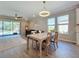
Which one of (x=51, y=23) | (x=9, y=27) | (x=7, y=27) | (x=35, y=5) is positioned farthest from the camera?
(x=9, y=27)

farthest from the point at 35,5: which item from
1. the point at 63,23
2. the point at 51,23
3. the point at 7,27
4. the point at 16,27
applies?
the point at 16,27

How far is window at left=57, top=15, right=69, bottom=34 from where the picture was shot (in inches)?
293

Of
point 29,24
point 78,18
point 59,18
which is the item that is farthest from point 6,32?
point 78,18

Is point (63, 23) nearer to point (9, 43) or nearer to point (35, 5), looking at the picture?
point (35, 5)

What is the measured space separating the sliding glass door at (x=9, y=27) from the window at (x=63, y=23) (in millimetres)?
7671

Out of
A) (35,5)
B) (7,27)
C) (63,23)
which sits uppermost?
(35,5)

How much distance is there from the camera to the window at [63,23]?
293 inches

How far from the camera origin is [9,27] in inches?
505

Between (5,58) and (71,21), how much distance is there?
5.52 m

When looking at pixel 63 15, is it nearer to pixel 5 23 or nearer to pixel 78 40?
pixel 78 40

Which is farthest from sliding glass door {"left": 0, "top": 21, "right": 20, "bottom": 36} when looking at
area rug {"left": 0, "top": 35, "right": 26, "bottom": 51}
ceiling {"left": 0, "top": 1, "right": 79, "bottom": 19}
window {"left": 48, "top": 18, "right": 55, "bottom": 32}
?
window {"left": 48, "top": 18, "right": 55, "bottom": 32}

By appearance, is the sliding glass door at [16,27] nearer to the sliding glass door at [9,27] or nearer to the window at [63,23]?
the sliding glass door at [9,27]

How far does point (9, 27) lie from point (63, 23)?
27.2ft

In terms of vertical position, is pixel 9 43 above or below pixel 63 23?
below
